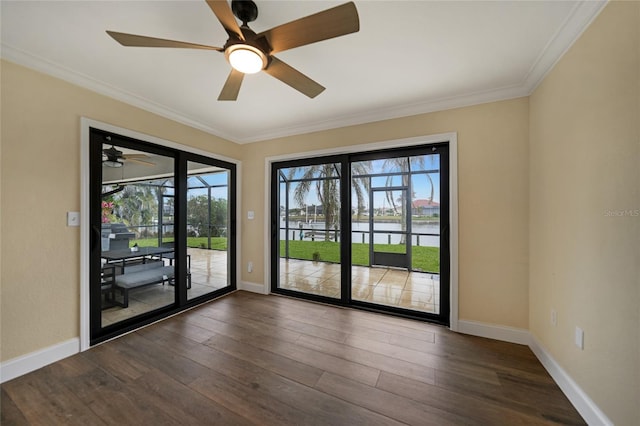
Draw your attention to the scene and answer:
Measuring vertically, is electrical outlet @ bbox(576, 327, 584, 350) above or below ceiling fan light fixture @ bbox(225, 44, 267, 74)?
below

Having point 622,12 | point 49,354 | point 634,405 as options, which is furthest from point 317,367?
point 622,12

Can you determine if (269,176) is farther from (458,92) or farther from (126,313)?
(458,92)

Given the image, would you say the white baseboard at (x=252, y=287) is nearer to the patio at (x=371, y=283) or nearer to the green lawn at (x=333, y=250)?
the patio at (x=371, y=283)

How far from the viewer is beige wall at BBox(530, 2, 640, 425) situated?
1181 millimetres

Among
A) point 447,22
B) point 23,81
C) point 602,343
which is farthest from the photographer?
point 23,81

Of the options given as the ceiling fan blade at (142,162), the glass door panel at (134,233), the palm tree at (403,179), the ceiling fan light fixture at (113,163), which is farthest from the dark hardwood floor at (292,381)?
the ceiling fan blade at (142,162)

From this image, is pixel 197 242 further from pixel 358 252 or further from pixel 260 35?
pixel 260 35

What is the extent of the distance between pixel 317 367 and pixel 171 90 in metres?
3.10

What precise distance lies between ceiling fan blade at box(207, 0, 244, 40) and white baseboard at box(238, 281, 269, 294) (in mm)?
3334

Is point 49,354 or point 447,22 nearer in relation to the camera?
point 447,22

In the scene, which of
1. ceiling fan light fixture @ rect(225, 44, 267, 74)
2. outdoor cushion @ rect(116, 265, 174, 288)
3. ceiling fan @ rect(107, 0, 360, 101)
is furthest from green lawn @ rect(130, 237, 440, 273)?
ceiling fan light fixture @ rect(225, 44, 267, 74)

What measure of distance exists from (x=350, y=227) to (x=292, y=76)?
210cm

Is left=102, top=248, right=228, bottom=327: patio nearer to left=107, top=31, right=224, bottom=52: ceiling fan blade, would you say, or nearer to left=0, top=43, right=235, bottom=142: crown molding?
left=0, top=43, right=235, bottom=142: crown molding

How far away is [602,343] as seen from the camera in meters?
1.35
